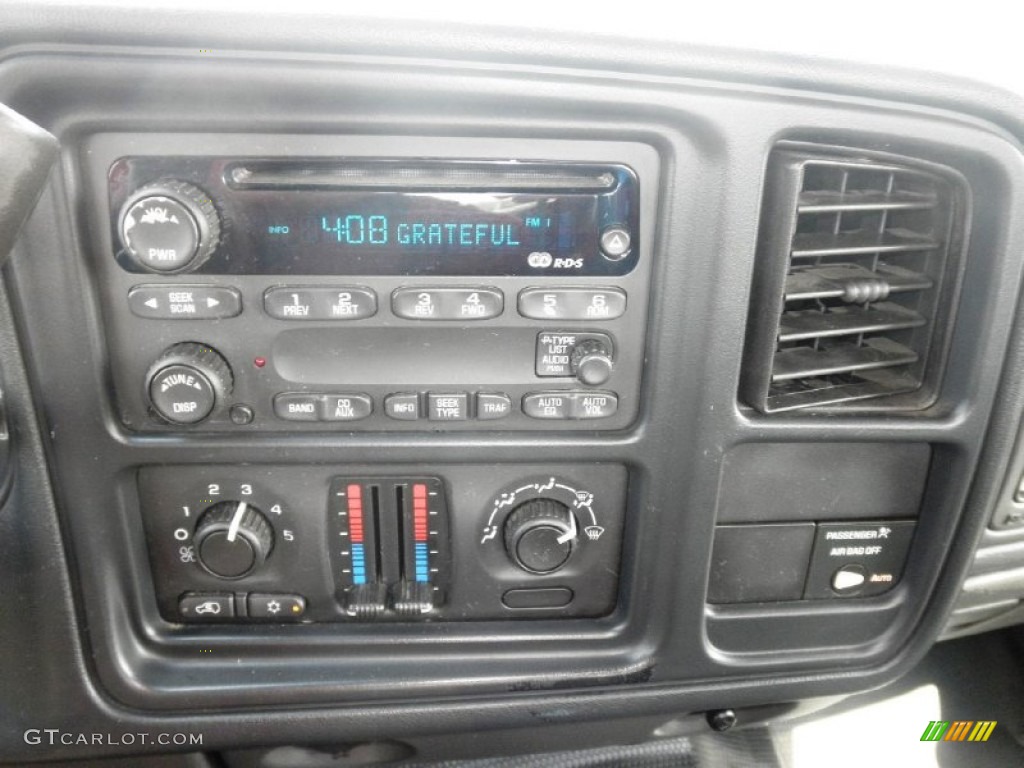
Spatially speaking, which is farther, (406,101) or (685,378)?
(685,378)

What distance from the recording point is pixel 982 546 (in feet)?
3.60

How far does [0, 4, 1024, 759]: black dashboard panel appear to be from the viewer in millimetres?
770

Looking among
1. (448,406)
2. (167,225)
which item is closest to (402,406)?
(448,406)

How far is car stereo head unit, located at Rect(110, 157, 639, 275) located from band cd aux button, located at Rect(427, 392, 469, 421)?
0.12 m

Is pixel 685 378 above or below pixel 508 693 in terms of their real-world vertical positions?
above

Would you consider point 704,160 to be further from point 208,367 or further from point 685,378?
point 208,367

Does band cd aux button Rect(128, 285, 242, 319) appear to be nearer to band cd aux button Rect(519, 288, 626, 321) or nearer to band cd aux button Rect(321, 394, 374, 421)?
band cd aux button Rect(321, 394, 374, 421)

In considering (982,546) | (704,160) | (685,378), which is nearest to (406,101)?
(704,160)

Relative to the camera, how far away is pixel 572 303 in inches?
33.5

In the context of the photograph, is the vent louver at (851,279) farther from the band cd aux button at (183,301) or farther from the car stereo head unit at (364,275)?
the band cd aux button at (183,301)

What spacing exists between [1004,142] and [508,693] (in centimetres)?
80

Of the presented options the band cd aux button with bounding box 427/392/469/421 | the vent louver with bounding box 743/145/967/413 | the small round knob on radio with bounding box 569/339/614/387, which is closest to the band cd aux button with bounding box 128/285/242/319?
the band cd aux button with bounding box 427/392/469/421

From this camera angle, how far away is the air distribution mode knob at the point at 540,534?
3.09 ft

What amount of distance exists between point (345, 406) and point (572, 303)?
0.81ft
